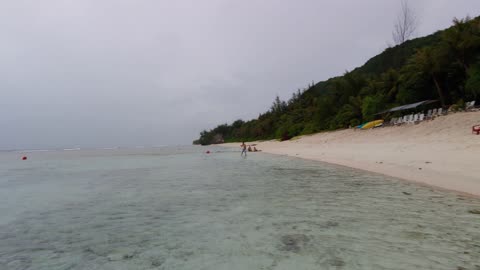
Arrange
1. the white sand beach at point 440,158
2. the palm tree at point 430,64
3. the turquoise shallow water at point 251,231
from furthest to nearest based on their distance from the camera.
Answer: the palm tree at point 430,64, the white sand beach at point 440,158, the turquoise shallow water at point 251,231

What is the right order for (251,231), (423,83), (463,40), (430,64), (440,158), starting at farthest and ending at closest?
(423,83) < (430,64) < (463,40) < (440,158) < (251,231)

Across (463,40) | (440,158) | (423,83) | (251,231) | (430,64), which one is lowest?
(251,231)

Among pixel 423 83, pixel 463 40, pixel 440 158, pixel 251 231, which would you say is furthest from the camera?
pixel 423 83

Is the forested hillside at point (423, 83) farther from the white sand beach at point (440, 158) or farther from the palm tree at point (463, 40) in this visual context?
the white sand beach at point (440, 158)

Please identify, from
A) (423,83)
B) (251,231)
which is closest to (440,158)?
(251,231)

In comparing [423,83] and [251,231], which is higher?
[423,83]

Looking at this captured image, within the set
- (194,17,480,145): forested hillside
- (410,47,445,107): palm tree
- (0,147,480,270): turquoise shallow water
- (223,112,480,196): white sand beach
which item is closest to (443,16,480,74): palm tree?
(194,17,480,145): forested hillside

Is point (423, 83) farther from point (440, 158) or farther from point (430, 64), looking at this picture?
point (440, 158)

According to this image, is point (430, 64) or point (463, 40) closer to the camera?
point (463, 40)

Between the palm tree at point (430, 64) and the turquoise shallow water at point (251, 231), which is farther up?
the palm tree at point (430, 64)

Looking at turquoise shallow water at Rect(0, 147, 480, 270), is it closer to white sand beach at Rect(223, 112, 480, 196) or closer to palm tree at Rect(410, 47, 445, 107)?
white sand beach at Rect(223, 112, 480, 196)

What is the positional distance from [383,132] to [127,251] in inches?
917

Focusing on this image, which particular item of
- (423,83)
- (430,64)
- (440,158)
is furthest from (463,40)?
(440,158)

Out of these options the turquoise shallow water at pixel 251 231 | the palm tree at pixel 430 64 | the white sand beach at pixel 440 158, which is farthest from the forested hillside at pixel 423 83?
the turquoise shallow water at pixel 251 231
